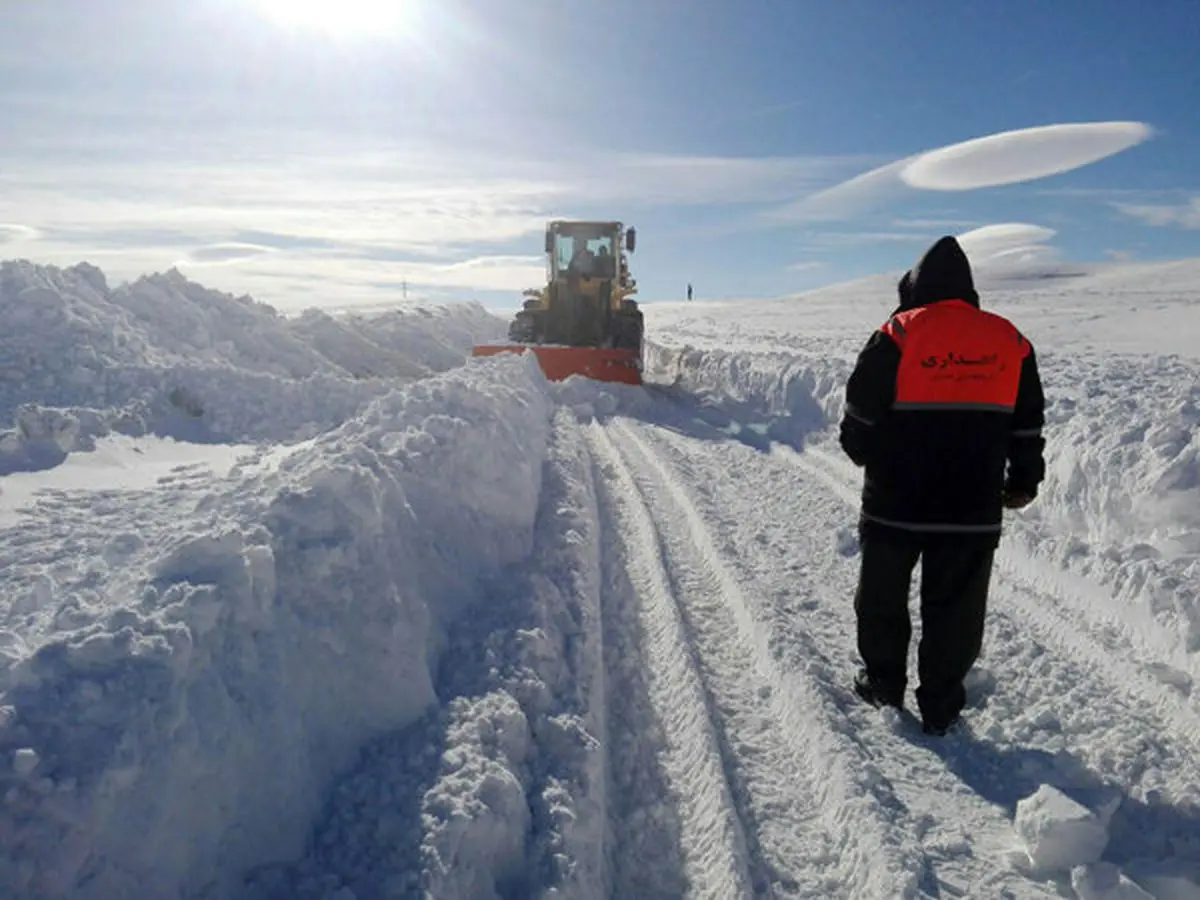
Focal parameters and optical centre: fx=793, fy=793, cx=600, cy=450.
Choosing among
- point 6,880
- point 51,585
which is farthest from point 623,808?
point 51,585

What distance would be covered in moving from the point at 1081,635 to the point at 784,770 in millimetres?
1929

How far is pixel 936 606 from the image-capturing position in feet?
10.4

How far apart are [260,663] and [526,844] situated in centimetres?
99

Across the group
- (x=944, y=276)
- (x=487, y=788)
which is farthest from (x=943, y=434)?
(x=487, y=788)

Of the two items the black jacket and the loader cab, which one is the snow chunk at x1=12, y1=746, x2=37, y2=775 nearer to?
the black jacket

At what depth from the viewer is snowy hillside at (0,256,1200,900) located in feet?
6.95

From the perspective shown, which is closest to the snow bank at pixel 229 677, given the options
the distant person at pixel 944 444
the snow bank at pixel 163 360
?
the distant person at pixel 944 444

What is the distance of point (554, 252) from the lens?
16031 millimetres

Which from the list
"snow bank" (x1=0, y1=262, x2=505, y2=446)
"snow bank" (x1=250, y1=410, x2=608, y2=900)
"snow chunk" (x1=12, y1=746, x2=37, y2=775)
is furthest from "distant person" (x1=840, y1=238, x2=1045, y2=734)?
"snow bank" (x1=0, y1=262, x2=505, y2=446)

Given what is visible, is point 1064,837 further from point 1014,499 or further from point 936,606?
point 1014,499

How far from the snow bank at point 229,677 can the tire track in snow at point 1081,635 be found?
2.59 m

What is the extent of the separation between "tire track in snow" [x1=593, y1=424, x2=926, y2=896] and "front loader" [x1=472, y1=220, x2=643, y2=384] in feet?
34.3

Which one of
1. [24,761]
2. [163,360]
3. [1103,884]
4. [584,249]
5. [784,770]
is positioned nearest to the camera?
[24,761]

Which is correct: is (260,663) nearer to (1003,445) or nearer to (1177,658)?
(1003,445)
